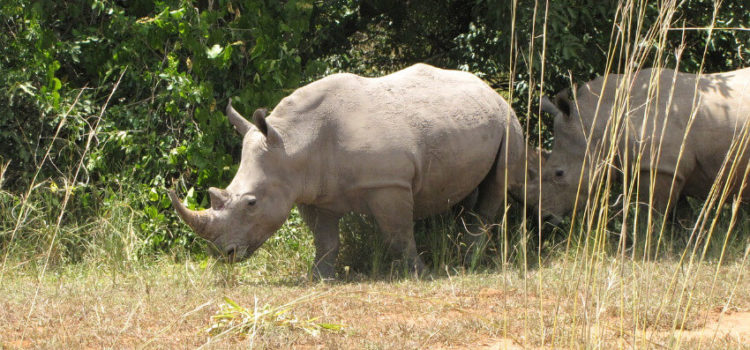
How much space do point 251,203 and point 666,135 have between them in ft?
11.3

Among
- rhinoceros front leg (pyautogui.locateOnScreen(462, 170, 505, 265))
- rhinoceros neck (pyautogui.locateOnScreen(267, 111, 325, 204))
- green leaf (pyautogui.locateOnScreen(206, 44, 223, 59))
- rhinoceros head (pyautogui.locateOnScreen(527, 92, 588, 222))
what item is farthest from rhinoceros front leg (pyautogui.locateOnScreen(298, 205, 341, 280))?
rhinoceros head (pyautogui.locateOnScreen(527, 92, 588, 222))

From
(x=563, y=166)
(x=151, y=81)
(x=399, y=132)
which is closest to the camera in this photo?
(x=399, y=132)

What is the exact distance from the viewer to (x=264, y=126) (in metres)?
6.67

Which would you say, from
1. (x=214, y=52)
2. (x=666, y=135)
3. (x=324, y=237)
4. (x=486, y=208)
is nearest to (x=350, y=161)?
(x=324, y=237)

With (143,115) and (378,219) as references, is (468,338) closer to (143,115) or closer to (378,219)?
(378,219)

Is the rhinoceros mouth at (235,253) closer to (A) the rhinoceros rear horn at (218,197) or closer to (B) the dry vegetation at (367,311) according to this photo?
(B) the dry vegetation at (367,311)

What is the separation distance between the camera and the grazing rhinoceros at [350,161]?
6.72m

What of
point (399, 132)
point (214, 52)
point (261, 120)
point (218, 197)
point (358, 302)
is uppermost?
point (214, 52)

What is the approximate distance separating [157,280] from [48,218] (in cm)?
179

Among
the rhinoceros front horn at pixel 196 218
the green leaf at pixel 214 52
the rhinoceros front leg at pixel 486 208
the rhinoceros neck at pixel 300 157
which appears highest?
the green leaf at pixel 214 52

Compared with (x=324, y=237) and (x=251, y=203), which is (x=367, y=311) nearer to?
(x=251, y=203)

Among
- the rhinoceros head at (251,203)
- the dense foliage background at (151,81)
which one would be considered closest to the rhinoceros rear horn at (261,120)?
the rhinoceros head at (251,203)

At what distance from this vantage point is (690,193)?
8258 millimetres

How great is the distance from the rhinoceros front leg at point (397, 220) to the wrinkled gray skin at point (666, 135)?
5.03ft
